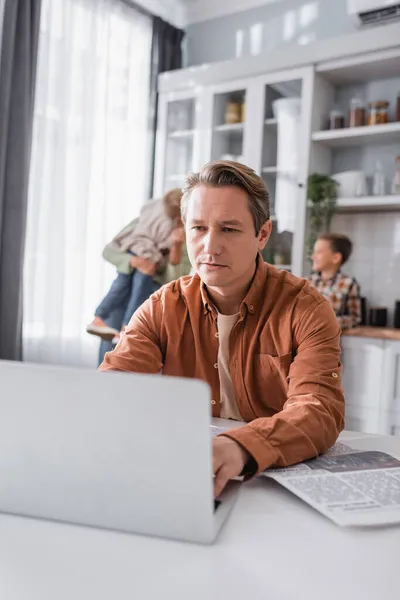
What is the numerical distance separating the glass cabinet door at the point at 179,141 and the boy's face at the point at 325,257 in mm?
1244

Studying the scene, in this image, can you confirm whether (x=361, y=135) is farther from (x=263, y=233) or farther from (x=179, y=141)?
(x=263, y=233)

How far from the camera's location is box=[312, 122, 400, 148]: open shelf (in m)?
3.46

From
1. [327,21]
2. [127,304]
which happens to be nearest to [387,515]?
[127,304]

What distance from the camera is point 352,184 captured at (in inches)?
139

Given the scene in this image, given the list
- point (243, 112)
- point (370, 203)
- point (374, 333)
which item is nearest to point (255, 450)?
point (374, 333)

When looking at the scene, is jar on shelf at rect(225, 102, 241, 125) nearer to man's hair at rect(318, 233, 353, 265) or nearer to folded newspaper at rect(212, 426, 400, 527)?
man's hair at rect(318, 233, 353, 265)

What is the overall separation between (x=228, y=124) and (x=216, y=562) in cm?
374

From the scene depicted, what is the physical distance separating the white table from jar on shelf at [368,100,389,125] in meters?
3.22

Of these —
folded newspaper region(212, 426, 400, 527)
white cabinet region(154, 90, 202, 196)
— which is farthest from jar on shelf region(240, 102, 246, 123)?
folded newspaper region(212, 426, 400, 527)

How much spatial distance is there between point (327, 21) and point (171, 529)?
13.5 feet

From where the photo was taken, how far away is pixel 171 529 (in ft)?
2.16

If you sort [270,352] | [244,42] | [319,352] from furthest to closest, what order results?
[244,42] < [270,352] < [319,352]

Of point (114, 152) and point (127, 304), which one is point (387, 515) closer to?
point (127, 304)

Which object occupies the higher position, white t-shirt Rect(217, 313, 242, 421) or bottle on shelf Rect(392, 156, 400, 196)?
bottle on shelf Rect(392, 156, 400, 196)
